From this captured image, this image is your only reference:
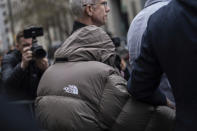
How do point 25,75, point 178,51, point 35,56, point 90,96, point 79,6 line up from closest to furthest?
point 178,51, point 90,96, point 79,6, point 35,56, point 25,75

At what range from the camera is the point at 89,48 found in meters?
3.03

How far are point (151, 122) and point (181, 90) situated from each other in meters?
0.37

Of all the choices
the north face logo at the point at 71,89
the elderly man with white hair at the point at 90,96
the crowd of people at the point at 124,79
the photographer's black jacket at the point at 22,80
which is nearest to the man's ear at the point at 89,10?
the crowd of people at the point at 124,79

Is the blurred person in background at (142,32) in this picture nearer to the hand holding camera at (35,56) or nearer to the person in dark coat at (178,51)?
the person in dark coat at (178,51)

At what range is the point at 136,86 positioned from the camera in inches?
104

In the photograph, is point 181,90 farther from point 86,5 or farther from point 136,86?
point 86,5

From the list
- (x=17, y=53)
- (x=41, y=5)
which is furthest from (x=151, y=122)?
(x=41, y=5)

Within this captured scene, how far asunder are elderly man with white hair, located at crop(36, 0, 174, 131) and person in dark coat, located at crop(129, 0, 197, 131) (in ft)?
0.95

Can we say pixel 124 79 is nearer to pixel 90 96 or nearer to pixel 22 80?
pixel 90 96

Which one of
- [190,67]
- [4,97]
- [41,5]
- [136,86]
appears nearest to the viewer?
[4,97]

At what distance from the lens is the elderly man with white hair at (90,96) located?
2.71 metres

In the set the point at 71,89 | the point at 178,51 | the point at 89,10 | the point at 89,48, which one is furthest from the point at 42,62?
the point at 178,51

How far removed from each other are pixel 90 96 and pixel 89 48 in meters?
0.37

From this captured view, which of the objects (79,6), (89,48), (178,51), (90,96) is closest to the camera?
(178,51)
